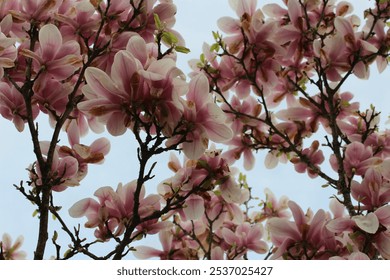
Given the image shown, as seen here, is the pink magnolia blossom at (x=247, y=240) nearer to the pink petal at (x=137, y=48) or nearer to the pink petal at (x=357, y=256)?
the pink petal at (x=357, y=256)

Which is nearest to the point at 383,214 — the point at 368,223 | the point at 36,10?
the point at 368,223

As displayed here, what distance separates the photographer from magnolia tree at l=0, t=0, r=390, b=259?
1438 millimetres

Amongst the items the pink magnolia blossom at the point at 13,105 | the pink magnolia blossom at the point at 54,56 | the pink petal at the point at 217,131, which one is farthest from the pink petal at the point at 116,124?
the pink magnolia blossom at the point at 13,105

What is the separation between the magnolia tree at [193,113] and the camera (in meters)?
1.44

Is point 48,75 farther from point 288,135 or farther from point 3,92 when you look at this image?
point 288,135

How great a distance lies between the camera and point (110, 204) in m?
1.68

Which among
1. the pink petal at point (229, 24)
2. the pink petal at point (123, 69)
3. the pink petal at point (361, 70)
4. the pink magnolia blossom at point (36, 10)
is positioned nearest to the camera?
the pink petal at point (123, 69)

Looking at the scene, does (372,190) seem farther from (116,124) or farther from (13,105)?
(13,105)

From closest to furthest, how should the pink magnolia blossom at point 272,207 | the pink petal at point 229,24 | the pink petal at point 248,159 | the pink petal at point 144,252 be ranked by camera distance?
the pink petal at point 144,252
the pink petal at point 229,24
the pink petal at point 248,159
the pink magnolia blossom at point 272,207

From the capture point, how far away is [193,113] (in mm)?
1425

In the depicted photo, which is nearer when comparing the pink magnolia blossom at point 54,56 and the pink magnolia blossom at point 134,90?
the pink magnolia blossom at point 134,90

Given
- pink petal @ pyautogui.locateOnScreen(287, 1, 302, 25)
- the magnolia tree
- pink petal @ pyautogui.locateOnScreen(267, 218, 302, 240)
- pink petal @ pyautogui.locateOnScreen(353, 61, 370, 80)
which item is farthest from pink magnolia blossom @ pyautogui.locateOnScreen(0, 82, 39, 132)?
pink petal @ pyautogui.locateOnScreen(353, 61, 370, 80)

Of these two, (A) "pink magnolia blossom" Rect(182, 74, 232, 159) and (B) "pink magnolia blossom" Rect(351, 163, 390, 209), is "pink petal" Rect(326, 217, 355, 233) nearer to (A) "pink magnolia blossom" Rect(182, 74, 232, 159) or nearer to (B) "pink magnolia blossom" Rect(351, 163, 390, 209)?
(B) "pink magnolia blossom" Rect(351, 163, 390, 209)

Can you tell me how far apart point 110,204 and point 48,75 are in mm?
491
